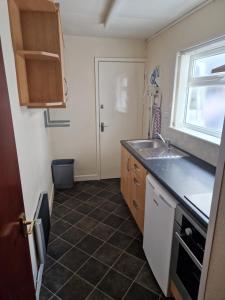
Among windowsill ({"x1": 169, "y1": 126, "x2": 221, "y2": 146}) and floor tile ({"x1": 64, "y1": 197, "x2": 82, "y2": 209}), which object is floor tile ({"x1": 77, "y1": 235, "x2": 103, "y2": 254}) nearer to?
floor tile ({"x1": 64, "y1": 197, "x2": 82, "y2": 209})

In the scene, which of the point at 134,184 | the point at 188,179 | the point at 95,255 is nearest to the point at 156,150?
the point at 134,184

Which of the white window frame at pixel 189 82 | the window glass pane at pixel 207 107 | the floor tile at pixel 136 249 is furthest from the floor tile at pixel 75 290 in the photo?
the window glass pane at pixel 207 107

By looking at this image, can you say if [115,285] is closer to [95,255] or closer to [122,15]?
[95,255]

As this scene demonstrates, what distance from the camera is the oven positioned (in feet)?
3.64

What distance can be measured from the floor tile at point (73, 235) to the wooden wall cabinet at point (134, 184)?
65 cm

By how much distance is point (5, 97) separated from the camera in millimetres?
761

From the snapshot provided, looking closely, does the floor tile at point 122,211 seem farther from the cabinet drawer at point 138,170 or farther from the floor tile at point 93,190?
the cabinet drawer at point 138,170

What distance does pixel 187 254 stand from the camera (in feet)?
3.99

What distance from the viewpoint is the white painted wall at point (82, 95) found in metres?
2.99

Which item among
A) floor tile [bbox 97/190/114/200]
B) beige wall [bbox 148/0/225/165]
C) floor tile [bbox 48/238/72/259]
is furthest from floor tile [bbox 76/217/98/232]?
beige wall [bbox 148/0/225/165]

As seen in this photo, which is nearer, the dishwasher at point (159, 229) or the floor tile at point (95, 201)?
the dishwasher at point (159, 229)

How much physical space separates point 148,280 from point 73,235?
0.92m

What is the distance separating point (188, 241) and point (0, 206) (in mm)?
1052

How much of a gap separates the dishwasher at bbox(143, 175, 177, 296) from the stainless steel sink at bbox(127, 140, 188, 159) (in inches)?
18.6
